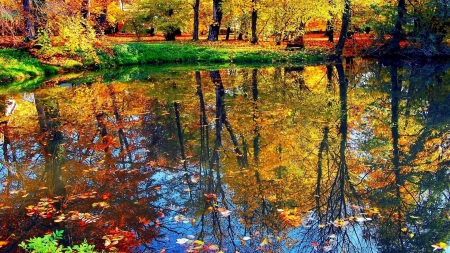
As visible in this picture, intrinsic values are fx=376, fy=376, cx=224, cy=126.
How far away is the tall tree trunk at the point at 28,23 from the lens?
20188 mm

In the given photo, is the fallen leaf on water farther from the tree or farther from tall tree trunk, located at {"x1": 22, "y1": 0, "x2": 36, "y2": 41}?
the tree

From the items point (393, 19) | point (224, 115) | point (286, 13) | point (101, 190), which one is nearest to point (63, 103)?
point (224, 115)

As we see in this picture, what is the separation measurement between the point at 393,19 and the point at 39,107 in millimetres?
24233

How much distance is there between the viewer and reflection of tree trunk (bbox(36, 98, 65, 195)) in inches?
252

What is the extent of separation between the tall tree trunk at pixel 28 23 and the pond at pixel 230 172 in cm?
854

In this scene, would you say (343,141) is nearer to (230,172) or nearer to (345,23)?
(230,172)

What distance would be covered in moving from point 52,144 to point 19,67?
13.3m

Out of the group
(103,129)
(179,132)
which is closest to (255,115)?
(179,132)

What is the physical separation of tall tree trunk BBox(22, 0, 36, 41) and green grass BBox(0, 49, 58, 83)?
3.59ft

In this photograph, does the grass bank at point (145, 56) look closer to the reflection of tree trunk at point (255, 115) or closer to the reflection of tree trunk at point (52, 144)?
the reflection of tree trunk at point (255, 115)

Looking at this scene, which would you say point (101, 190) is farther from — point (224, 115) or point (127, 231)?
point (224, 115)

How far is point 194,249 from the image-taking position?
171 inches

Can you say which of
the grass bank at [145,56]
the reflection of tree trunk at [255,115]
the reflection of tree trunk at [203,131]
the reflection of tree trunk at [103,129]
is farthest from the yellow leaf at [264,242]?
the grass bank at [145,56]

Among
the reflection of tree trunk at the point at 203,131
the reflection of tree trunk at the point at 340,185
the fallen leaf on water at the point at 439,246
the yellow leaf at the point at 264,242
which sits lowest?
the fallen leaf on water at the point at 439,246
